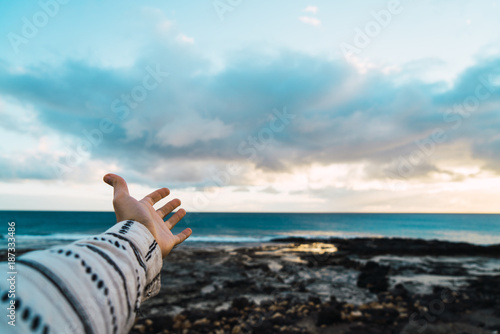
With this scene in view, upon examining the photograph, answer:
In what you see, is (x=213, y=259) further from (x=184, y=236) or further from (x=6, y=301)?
(x=6, y=301)

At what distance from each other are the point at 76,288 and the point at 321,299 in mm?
9534

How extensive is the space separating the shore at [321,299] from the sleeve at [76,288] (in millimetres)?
3812

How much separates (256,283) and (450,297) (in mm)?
6752

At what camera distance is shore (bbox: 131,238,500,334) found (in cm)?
675

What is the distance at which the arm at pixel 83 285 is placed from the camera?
716 mm

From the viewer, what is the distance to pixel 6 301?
0.68 m

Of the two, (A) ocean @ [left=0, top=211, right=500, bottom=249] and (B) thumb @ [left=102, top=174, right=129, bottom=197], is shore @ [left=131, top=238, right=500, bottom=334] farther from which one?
(A) ocean @ [left=0, top=211, right=500, bottom=249]

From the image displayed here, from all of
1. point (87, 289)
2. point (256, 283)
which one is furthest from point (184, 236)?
point (256, 283)

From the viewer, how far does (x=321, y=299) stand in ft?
29.5

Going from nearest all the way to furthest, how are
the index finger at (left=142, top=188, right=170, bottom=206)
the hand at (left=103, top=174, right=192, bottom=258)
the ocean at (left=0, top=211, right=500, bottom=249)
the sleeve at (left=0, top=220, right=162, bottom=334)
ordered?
the sleeve at (left=0, top=220, right=162, bottom=334) < the hand at (left=103, top=174, right=192, bottom=258) < the index finger at (left=142, top=188, right=170, bottom=206) < the ocean at (left=0, top=211, right=500, bottom=249)

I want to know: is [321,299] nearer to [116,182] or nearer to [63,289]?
[116,182]

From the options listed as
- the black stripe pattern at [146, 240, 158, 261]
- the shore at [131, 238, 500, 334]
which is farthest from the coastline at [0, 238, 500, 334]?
the black stripe pattern at [146, 240, 158, 261]

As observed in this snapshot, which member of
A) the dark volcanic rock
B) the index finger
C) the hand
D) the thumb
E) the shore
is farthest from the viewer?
the dark volcanic rock

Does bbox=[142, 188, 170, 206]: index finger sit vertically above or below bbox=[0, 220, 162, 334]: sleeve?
above
